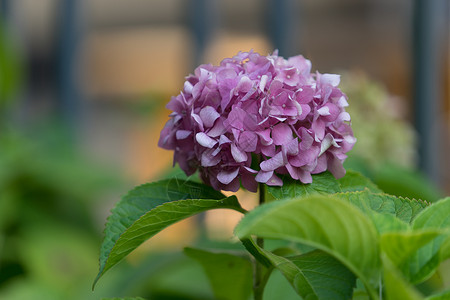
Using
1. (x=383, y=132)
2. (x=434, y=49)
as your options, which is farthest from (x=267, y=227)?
(x=434, y=49)

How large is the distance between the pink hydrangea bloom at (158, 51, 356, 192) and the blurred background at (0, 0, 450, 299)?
33cm

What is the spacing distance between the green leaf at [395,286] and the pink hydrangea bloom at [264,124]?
0.12m

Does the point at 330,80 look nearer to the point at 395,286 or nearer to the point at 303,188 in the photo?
the point at 303,188

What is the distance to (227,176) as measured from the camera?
47 cm

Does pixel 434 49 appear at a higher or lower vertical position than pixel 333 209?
lower

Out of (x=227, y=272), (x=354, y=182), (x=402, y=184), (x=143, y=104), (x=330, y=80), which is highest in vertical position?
(x=330, y=80)

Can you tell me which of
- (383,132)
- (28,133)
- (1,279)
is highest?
(383,132)

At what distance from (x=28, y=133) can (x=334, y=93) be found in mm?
2589

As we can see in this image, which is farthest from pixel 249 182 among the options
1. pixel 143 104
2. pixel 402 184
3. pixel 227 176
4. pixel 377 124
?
pixel 143 104

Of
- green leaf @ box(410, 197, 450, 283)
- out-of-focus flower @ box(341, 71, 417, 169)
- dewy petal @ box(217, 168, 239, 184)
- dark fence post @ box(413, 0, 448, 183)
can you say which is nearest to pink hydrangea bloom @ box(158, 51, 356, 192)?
dewy petal @ box(217, 168, 239, 184)

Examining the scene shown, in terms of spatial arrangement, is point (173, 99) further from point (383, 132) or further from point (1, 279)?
point (1, 279)

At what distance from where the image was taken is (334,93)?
19.2 inches

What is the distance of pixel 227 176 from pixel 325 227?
0.39ft

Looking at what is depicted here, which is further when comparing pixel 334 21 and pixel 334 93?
pixel 334 21
